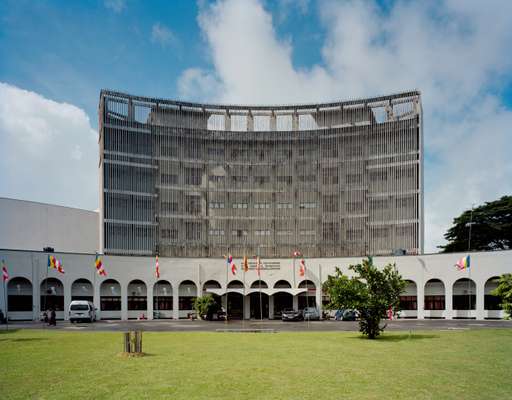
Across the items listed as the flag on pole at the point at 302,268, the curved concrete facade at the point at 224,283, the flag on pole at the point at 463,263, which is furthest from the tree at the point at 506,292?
the flag on pole at the point at 302,268

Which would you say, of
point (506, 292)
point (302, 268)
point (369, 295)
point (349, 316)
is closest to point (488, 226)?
point (302, 268)

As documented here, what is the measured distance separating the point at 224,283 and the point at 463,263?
28.3 metres

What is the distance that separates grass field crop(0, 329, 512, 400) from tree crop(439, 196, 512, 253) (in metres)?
53.7

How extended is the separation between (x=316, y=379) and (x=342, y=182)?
2254 inches

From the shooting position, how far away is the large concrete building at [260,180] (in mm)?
68500

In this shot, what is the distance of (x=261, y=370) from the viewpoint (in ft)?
57.6

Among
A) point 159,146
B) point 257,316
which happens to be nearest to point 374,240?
point 257,316

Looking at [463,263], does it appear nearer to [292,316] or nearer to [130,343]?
[292,316]

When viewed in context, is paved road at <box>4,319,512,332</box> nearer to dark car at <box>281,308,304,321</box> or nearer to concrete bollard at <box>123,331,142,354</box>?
dark car at <box>281,308,304,321</box>

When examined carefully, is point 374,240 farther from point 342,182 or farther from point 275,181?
point 275,181

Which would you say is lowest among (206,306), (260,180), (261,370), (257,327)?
(257,327)

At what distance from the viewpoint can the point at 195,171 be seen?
71.9 metres

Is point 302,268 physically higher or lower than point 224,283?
Answer: higher

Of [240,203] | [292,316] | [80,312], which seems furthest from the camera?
[240,203]
